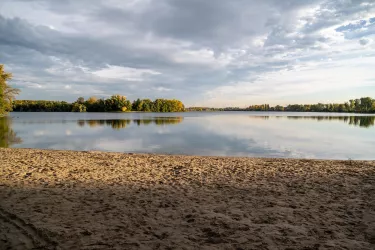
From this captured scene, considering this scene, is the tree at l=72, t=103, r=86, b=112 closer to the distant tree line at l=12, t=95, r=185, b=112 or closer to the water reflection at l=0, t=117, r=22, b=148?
the distant tree line at l=12, t=95, r=185, b=112

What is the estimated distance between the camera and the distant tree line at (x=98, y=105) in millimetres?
152750

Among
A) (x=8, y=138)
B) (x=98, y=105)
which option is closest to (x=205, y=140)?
(x=8, y=138)

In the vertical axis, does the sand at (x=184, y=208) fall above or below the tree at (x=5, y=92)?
below

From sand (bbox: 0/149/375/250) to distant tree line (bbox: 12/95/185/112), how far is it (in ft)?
487

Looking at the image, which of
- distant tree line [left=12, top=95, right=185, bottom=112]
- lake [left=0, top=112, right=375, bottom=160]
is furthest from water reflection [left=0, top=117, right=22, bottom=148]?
distant tree line [left=12, top=95, right=185, bottom=112]

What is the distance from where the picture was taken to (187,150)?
1983 centimetres

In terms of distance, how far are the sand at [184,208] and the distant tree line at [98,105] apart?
487ft

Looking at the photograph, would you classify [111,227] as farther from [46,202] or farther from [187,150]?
[187,150]

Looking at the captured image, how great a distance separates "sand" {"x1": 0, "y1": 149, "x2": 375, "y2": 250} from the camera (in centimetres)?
449

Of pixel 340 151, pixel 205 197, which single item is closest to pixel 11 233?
pixel 205 197

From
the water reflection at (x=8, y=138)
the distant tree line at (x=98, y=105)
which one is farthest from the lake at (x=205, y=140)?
the distant tree line at (x=98, y=105)

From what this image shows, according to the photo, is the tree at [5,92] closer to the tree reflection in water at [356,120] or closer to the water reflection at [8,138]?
the water reflection at [8,138]

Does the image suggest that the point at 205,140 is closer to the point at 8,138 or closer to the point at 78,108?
the point at 8,138

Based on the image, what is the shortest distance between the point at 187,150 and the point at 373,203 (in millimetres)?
14209
